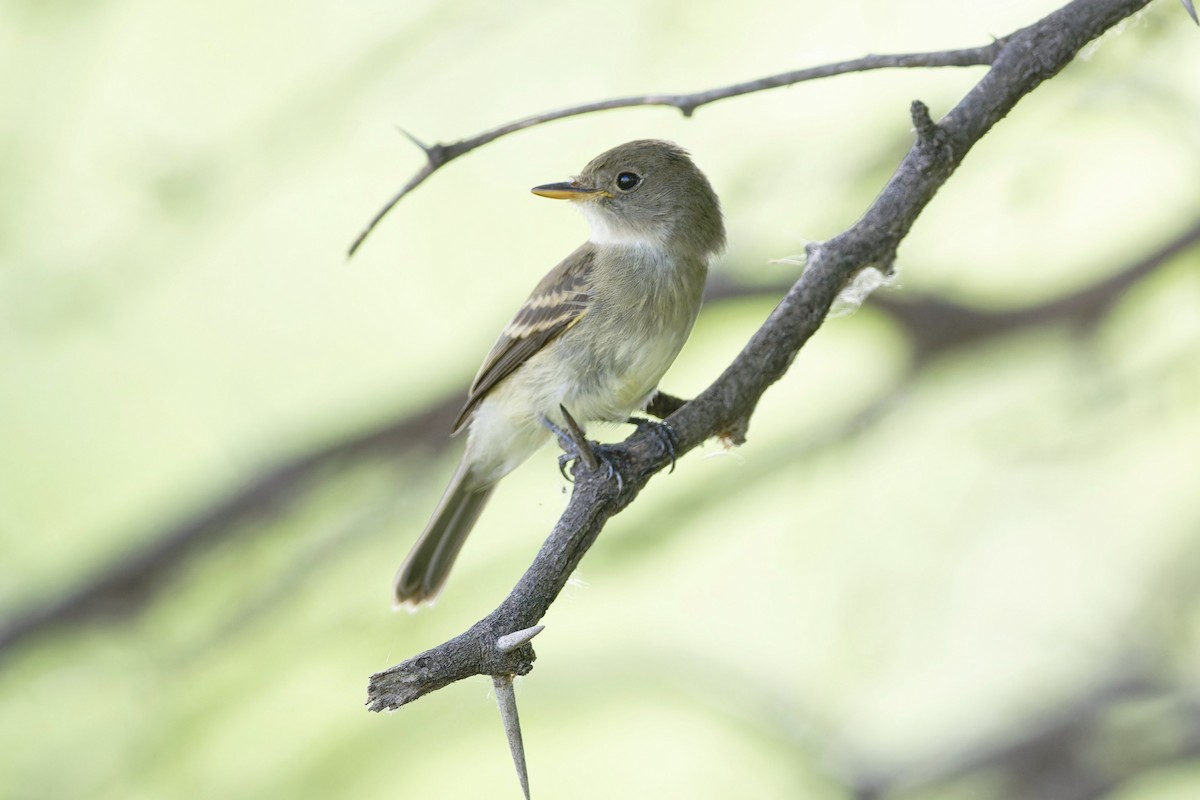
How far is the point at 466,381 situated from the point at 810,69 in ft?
12.8

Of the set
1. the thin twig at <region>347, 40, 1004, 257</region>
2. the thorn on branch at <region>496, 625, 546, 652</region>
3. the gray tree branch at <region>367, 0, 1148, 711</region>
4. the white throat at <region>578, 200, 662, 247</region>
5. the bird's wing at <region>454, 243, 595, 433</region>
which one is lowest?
the thorn on branch at <region>496, 625, 546, 652</region>

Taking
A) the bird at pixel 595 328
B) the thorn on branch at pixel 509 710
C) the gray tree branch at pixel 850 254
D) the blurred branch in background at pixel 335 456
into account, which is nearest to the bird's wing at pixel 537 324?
the bird at pixel 595 328

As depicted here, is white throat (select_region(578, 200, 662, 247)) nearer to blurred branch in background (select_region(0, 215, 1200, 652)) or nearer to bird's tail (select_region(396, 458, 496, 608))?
bird's tail (select_region(396, 458, 496, 608))

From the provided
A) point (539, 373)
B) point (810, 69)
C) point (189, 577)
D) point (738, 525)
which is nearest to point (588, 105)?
point (810, 69)

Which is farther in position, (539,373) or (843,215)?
(843,215)

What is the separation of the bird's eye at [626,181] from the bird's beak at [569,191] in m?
0.07

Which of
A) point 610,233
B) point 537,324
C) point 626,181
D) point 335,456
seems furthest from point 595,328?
point 335,456

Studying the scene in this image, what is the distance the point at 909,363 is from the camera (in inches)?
216

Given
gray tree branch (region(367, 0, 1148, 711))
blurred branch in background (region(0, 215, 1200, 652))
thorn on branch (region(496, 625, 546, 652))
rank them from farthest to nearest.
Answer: blurred branch in background (region(0, 215, 1200, 652))
gray tree branch (region(367, 0, 1148, 711))
thorn on branch (region(496, 625, 546, 652))

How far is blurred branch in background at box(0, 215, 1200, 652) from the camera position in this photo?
515 cm

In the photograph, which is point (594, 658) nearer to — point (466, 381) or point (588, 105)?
point (466, 381)

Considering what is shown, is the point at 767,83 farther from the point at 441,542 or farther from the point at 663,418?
the point at 441,542

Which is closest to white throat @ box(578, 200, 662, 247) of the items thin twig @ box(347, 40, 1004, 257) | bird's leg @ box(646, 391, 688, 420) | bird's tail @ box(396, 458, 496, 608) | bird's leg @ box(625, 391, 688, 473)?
bird's leg @ box(625, 391, 688, 473)

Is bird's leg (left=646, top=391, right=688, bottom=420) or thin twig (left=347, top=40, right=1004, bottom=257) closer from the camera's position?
thin twig (left=347, top=40, right=1004, bottom=257)
